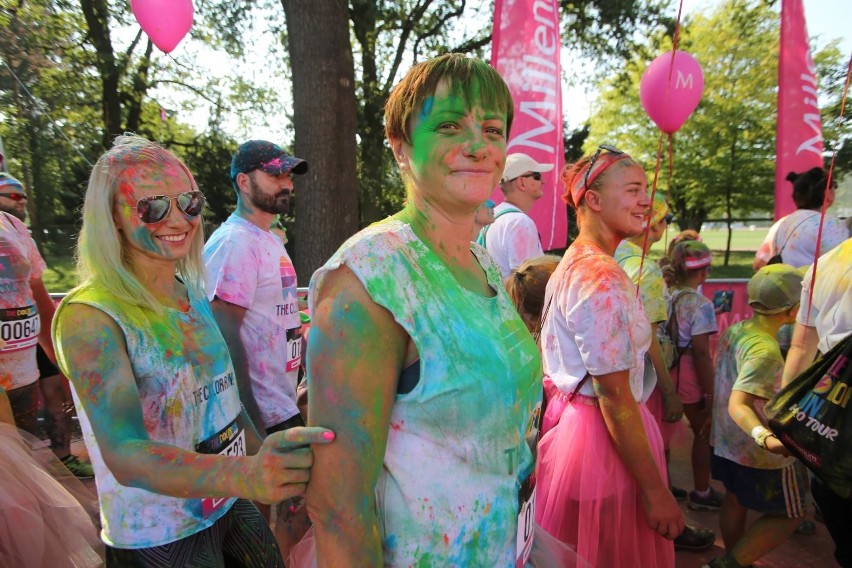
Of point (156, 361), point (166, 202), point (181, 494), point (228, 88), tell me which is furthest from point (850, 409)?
point (228, 88)

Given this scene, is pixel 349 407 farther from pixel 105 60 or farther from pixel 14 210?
pixel 105 60

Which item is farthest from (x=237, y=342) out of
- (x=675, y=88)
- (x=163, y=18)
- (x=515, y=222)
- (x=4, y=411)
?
(x=675, y=88)

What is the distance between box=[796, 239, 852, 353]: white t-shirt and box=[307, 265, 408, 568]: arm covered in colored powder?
1.98 meters

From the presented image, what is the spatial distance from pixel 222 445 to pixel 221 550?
1.06 ft

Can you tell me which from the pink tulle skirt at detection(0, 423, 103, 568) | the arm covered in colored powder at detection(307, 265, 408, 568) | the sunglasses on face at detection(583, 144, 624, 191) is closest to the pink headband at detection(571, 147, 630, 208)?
the sunglasses on face at detection(583, 144, 624, 191)

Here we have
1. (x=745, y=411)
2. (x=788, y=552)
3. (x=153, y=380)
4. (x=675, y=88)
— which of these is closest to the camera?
(x=153, y=380)

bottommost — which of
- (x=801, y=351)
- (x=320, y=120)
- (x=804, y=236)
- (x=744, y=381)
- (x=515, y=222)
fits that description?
(x=744, y=381)

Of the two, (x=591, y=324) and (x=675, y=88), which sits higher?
(x=675, y=88)

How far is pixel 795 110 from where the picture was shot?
8.59m

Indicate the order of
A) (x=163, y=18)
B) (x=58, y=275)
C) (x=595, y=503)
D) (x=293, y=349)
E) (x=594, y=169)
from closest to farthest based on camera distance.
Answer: (x=595, y=503), (x=594, y=169), (x=293, y=349), (x=163, y=18), (x=58, y=275)

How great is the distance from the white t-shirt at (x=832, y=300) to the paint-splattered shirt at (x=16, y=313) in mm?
4411

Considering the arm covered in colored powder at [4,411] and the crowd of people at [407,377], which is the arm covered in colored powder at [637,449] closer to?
the crowd of people at [407,377]

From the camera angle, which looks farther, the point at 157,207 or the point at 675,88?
the point at 675,88

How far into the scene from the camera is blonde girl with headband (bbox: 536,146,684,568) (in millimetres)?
2018
